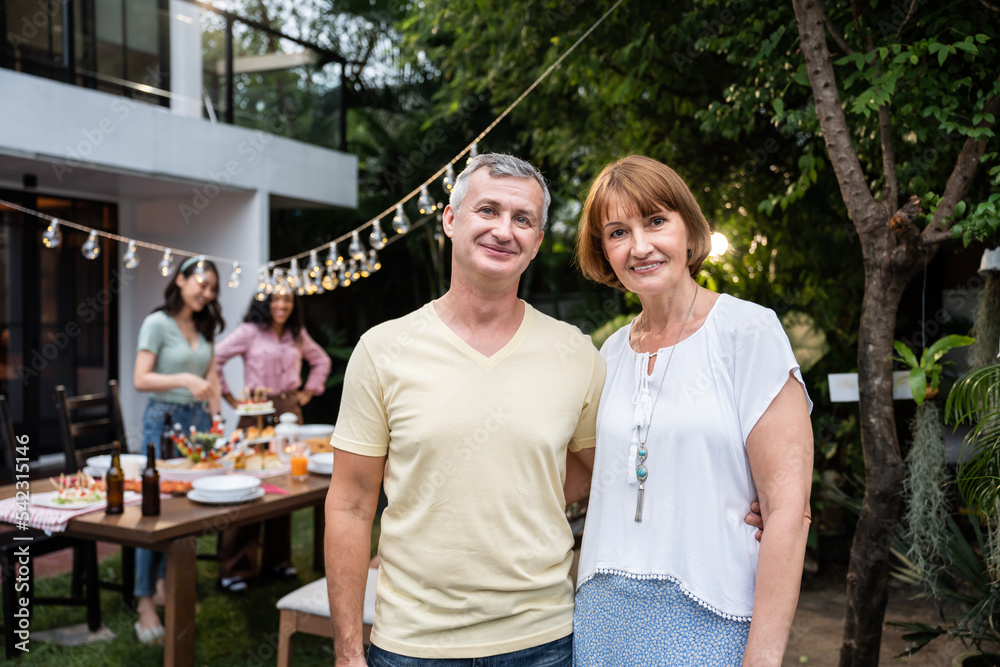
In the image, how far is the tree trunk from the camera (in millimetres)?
2766

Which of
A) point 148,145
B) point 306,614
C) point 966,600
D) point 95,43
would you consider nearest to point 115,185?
point 148,145

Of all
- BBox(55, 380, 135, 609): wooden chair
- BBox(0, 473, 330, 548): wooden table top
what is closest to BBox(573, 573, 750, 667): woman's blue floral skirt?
BBox(0, 473, 330, 548): wooden table top

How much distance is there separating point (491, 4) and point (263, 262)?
357 centimetres

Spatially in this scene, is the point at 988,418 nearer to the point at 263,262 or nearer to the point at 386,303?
the point at 263,262

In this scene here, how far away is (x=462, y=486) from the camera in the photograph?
165cm

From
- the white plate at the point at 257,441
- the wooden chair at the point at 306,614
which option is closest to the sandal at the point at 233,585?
the white plate at the point at 257,441

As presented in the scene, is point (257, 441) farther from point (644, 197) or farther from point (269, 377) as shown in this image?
point (644, 197)

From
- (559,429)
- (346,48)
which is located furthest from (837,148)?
(346,48)

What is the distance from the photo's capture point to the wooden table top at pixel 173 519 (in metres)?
2.99

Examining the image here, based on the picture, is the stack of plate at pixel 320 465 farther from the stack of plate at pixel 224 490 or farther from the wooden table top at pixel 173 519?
the stack of plate at pixel 224 490

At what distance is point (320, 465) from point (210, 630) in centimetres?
116

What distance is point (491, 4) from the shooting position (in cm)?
588

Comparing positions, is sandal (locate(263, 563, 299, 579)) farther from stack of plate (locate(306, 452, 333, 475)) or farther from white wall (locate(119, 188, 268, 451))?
white wall (locate(119, 188, 268, 451))

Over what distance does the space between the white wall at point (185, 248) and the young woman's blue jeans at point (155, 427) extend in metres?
3.43
